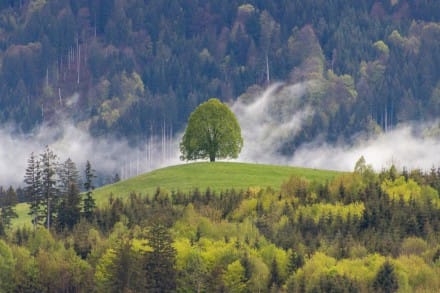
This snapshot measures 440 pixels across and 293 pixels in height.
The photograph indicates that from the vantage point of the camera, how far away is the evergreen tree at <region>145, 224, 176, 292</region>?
179750 millimetres

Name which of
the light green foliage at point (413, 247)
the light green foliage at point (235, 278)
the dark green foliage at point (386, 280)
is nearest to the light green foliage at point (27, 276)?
the light green foliage at point (235, 278)

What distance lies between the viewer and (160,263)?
18175cm

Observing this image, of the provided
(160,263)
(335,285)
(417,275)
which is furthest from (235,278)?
(417,275)

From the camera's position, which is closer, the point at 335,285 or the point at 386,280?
the point at 335,285

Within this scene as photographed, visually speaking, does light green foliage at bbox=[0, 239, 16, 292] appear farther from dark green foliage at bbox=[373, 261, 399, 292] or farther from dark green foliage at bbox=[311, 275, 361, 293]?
dark green foliage at bbox=[373, 261, 399, 292]

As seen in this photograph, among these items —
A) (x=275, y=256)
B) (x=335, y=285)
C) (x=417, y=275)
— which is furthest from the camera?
(x=275, y=256)

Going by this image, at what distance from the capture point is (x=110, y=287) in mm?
178750

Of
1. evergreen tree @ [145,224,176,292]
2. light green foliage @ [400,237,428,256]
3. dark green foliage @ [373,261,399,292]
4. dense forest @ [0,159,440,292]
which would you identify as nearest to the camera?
dark green foliage @ [373,261,399,292]

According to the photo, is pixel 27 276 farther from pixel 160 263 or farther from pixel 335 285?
pixel 335 285

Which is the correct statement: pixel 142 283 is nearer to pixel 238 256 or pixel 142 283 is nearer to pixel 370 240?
pixel 238 256

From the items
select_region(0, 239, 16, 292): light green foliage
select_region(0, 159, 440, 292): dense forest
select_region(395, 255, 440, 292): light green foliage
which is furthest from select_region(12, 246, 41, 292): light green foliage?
select_region(395, 255, 440, 292): light green foliage

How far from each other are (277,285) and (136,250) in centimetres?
1994

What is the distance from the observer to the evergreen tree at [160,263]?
17975 centimetres

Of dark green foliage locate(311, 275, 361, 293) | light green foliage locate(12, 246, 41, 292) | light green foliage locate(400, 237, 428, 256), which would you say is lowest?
dark green foliage locate(311, 275, 361, 293)
